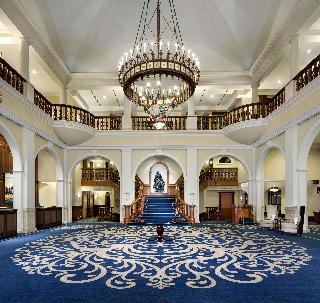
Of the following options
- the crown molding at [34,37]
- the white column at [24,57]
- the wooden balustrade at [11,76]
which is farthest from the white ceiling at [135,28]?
the wooden balustrade at [11,76]

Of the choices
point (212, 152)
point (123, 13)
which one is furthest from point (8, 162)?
point (212, 152)

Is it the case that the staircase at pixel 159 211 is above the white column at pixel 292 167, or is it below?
below

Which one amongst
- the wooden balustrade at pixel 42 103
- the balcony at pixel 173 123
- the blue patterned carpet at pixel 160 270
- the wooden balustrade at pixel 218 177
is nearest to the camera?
A: the blue patterned carpet at pixel 160 270

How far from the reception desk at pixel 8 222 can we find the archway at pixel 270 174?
32.8 ft

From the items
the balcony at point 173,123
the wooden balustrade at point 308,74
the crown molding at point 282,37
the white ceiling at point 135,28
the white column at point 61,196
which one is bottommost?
the white column at point 61,196

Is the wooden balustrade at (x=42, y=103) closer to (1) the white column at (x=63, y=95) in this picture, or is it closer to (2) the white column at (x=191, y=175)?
(1) the white column at (x=63, y=95)

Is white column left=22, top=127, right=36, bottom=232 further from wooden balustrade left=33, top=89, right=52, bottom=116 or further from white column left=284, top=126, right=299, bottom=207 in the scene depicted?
white column left=284, top=126, right=299, bottom=207

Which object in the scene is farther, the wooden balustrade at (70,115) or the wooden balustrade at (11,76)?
the wooden balustrade at (70,115)

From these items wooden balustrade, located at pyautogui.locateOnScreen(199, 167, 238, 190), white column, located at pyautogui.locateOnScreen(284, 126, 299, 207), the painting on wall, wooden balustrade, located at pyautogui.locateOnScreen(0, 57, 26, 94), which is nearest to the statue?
wooden balustrade, located at pyautogui.locateOnScreen(199, 167, 238, 190)

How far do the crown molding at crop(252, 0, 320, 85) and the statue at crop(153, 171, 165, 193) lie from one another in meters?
9.67

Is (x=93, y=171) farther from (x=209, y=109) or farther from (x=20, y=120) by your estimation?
(x=20, y=120)

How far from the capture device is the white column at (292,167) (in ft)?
38.5

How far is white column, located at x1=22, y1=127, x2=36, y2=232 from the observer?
39.1 feet

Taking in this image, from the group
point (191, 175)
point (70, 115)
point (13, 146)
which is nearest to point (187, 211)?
point (191, 175)
